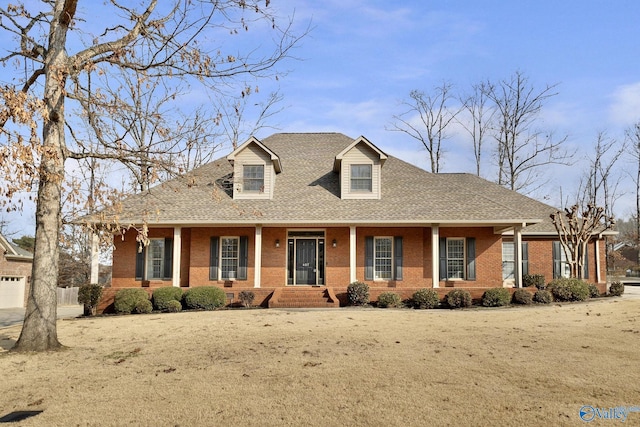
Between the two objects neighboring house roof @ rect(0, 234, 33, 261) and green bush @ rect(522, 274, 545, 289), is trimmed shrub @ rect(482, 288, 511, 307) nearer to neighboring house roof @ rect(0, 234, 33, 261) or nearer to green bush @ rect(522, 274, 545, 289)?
green bush @ rect(522, 274, 545, 289)

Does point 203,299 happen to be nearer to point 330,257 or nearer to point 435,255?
point 330,257

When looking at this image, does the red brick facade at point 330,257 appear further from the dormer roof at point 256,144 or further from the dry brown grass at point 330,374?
the dry brown grass at point 330,374

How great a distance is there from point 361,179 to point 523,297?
26.3 ft

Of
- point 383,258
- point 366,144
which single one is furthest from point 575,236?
point 366,144

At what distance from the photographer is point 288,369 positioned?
329 inches

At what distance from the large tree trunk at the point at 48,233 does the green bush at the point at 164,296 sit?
24.9 feet

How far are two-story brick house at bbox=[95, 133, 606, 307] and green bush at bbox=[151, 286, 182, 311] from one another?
163 cm

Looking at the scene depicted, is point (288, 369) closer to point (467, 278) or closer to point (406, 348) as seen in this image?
point (406, 348)

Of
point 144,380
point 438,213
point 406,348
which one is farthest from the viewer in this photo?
point 438,213

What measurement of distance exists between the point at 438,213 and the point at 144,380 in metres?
14.7

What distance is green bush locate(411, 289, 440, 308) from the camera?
1862 centimetres

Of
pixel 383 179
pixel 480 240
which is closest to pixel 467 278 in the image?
pixel 480 240

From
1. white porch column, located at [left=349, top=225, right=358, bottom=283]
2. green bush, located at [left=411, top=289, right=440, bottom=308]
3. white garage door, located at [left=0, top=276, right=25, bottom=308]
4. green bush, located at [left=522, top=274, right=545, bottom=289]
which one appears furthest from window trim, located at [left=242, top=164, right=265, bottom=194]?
white garage door, located at [left=0, top=276, right=25, bottom=308]

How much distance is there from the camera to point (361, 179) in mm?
22062
